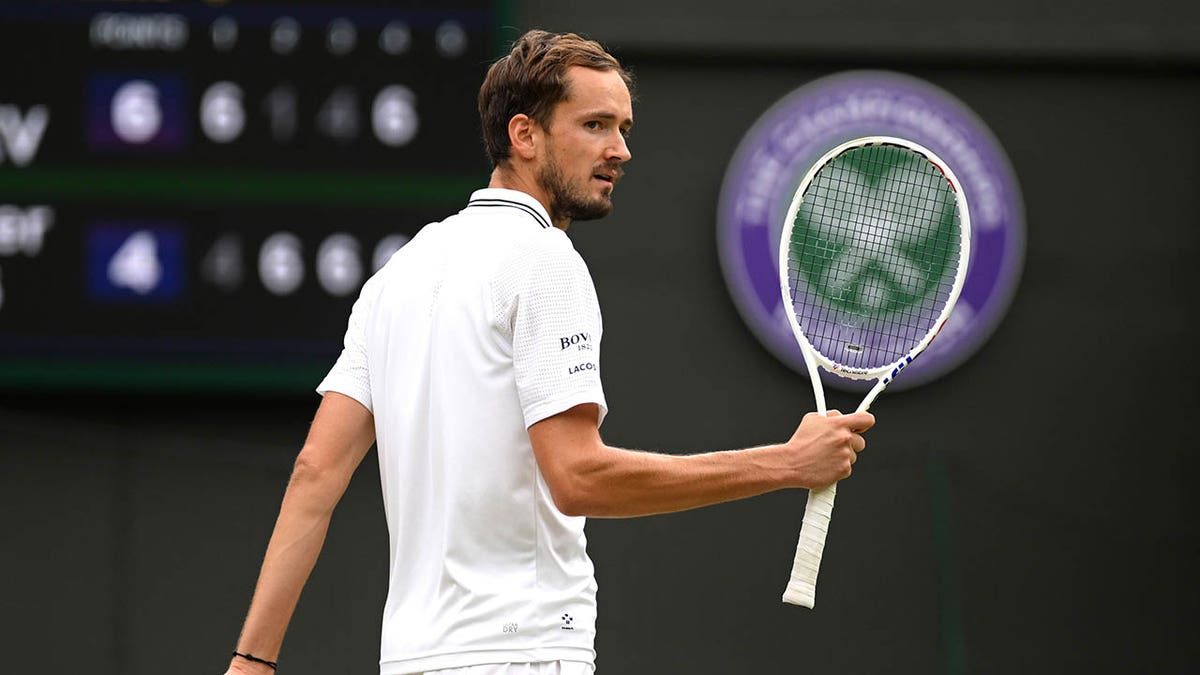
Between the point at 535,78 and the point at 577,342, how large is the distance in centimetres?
40

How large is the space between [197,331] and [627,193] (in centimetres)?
107

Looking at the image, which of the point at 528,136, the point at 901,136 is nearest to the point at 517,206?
the point at 528,136

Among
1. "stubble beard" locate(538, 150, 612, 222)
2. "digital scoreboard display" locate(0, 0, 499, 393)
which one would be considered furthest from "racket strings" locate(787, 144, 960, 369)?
"stubble beard" locate(538, 150, 612, 222)

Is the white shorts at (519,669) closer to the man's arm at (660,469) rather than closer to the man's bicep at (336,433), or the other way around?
the man's arm at (660,469)

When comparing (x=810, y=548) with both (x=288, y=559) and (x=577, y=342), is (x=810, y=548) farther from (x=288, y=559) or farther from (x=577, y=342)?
(x=288, y=559)

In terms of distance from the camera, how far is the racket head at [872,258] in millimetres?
3854

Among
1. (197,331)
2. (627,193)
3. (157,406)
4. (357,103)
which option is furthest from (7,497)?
(627,193)

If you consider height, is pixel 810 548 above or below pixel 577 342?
below

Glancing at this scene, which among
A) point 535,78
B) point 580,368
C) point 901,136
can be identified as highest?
point 901,136

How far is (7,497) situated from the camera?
4.13 meters

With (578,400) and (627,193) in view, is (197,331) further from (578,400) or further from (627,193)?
(578,400)

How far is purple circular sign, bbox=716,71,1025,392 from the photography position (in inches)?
165

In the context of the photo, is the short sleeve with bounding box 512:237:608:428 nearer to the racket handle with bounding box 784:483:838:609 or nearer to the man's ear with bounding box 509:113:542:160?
the man's ear with bounding box 509:113:542:160

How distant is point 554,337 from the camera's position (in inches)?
78.1
